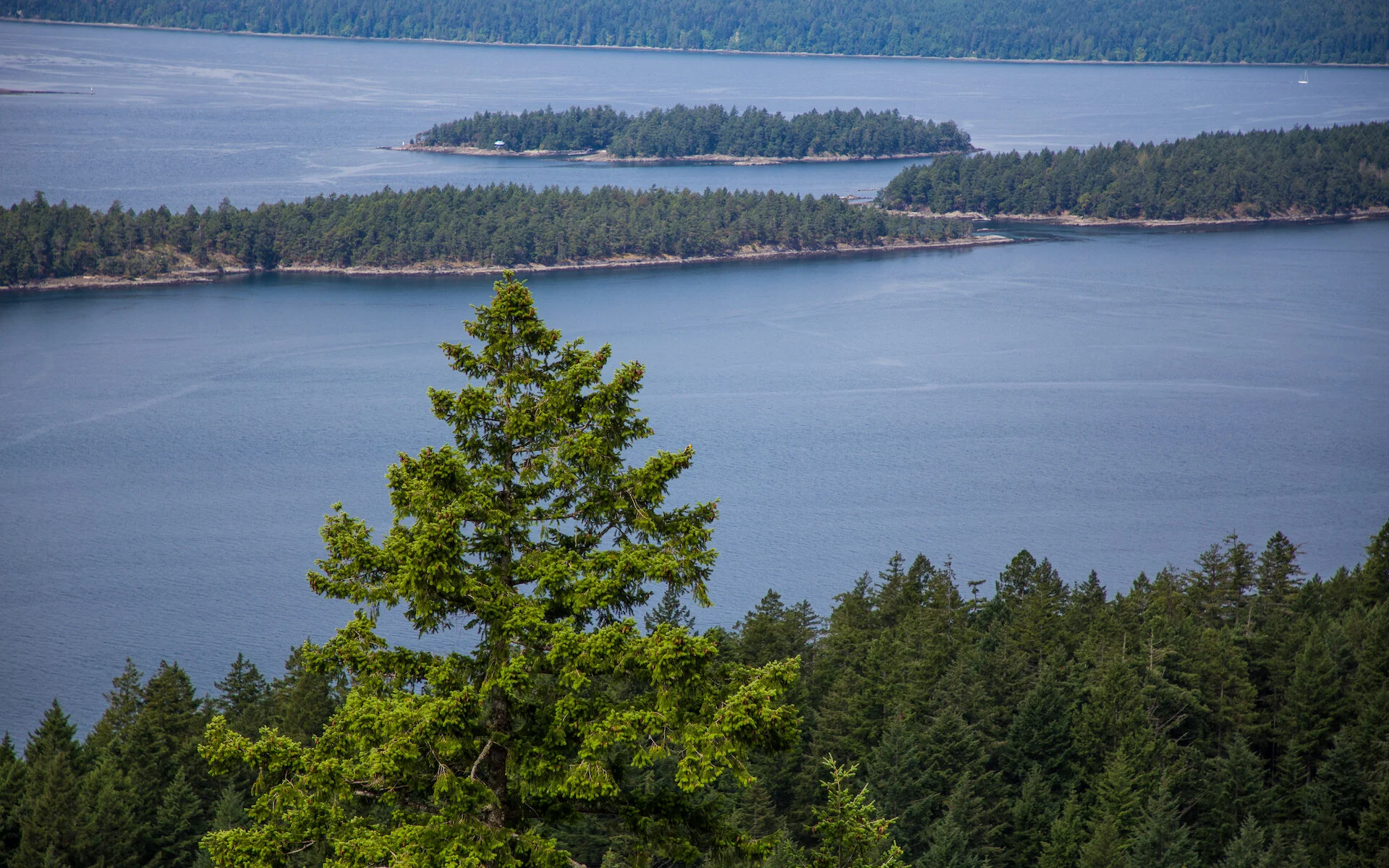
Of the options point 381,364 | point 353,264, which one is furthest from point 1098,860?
point 353,264

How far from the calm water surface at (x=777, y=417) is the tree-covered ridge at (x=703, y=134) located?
39537 millimetres

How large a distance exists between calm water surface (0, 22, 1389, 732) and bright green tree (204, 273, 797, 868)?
29949mm

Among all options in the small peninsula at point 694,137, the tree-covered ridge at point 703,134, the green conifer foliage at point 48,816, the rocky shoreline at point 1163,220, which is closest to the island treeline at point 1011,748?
the green conifer foliage at point 48,816

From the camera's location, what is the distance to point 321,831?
797 cm

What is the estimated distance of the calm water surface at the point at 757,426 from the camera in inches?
1699

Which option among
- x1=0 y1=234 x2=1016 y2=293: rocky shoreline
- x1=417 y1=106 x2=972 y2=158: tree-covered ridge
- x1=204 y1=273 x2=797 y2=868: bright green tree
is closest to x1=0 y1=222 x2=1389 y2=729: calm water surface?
x1=0 y1=234 x2=1016 y2=293: rocky shoreline

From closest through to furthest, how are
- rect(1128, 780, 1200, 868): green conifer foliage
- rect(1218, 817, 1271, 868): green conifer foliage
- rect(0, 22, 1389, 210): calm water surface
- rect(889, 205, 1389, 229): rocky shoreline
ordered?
rect(1218, 817, 1271, 868): green conifer foliage < rect(1128, 780, 1200, 868): green conifer foliage < rect(889, 205, 1389, 229): rocky shoreline < rect(0, 22, 1389, 210): calm water surface

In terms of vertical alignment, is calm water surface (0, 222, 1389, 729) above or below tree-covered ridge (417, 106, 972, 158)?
below

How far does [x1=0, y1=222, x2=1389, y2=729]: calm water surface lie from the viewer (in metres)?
43.2

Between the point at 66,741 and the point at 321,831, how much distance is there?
732 inches

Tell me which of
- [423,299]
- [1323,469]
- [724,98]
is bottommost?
[1323,469]

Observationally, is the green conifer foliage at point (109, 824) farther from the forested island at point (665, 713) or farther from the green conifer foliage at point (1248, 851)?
the green conifer foliage at point (1248, 851)

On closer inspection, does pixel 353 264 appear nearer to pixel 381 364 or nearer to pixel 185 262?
pixel 185 262

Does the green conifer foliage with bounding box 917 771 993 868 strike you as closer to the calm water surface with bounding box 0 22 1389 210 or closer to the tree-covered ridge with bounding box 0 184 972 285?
the tree-covered ridge with bounding box 0 184 972 285
